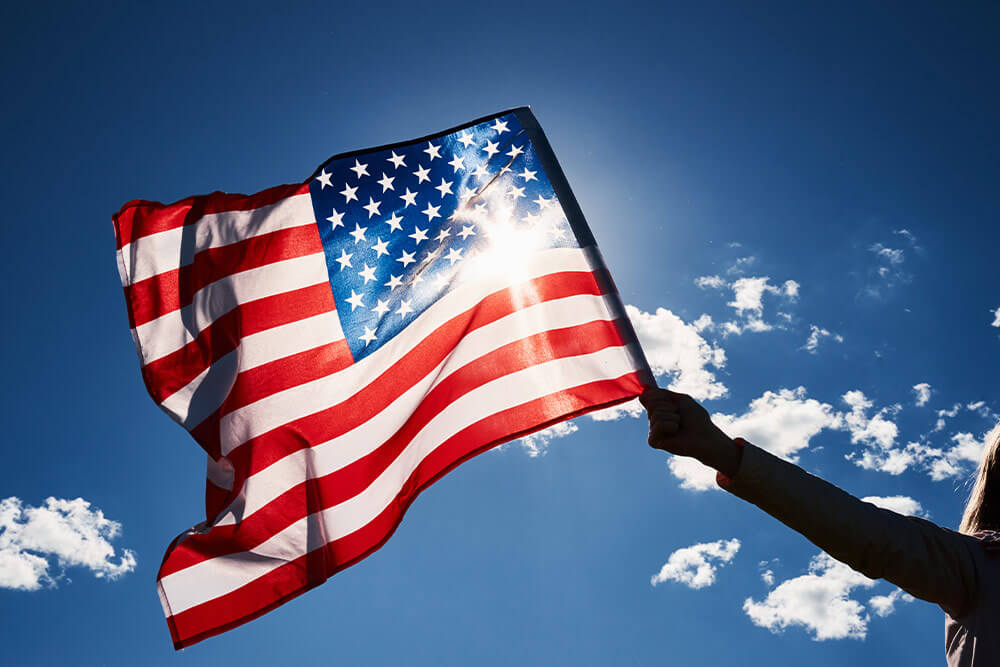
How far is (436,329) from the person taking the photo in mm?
6137

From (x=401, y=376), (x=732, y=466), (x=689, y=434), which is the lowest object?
(x=732, y=466)

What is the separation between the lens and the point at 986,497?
314 centimetres

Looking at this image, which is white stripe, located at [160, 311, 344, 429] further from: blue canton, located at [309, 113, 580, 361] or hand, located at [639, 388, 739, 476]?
hand, located at [639, 388, 739, 476]

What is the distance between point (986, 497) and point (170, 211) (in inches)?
254

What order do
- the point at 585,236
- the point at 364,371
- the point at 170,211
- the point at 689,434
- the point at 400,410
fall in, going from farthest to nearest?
1. the point at 170,211
2. the point at 364,371
3. the point at 400,410
4. the point at 585,236
5. the point at 689,434

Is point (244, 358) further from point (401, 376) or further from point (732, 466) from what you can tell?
point (732, 466)

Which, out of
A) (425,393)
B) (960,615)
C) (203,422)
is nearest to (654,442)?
(960,615)

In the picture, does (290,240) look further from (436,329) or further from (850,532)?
(850,532)

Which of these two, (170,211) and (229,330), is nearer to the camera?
(229,330)

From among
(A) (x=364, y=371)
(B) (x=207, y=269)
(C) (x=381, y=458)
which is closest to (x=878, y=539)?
(C) (x=381, y=458)

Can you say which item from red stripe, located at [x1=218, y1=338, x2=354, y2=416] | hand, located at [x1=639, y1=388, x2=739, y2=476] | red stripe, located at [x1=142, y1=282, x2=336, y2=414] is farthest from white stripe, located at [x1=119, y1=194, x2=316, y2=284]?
hand, located at [x1=639, y1=388, x2=739, y2=476]

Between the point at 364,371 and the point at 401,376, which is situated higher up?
the point at 364,371

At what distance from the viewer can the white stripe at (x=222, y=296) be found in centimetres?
604

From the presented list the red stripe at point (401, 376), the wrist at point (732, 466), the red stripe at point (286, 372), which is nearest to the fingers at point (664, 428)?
the wrist at point (732, 466)
